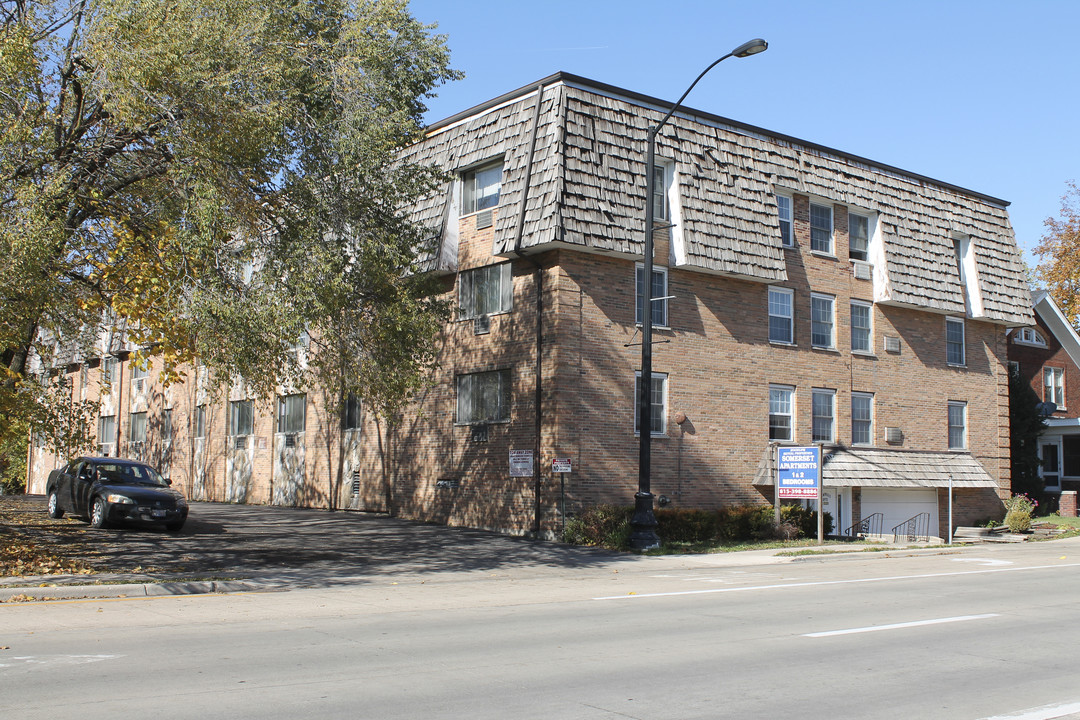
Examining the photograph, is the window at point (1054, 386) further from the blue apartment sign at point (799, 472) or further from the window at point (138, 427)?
the window at point (138, 427)

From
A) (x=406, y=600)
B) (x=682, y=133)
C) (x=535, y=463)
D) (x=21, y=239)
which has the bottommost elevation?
(x=406, y=600)

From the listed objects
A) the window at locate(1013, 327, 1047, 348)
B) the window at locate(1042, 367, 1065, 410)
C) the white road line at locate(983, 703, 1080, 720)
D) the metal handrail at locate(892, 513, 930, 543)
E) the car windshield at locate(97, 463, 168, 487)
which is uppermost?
the window at locate(1013, 327, 1047, 348)

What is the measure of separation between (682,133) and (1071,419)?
24206 millimetres

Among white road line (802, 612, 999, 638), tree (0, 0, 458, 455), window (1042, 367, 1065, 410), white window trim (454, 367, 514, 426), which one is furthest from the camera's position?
window (1042, 367, 1065, 410)

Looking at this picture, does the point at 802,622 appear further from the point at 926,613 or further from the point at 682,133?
the point at 682,133

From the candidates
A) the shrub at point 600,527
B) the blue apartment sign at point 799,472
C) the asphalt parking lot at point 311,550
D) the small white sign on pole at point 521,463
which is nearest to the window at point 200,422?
the asphalt parking lot at point 311,550

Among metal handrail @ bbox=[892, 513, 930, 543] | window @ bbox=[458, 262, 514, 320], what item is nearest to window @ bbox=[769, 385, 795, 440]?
metal handrail @ bbox=[892, 513, 930, 543]

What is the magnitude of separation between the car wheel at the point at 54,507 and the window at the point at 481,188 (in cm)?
1230

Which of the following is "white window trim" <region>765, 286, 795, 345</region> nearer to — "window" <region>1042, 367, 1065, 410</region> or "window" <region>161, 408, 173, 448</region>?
"window" <region>1042, 367, 1065, 410</region>

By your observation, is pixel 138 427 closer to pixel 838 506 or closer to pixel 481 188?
pixel 481 188

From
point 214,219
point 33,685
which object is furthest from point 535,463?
point 33,685

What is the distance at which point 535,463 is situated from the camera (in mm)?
23141

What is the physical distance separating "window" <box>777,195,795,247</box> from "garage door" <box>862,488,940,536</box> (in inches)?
306

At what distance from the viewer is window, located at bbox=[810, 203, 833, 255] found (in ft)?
95.0
